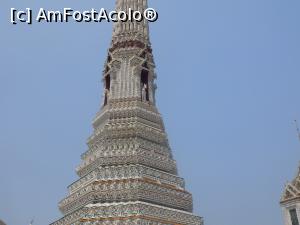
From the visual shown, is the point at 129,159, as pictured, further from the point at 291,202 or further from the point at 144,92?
the point at 291,202

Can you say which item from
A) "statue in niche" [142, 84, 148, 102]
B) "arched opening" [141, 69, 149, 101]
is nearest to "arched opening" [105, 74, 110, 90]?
"arched opening" [141, 69, 149, 101]

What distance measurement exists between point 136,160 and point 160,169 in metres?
1.98

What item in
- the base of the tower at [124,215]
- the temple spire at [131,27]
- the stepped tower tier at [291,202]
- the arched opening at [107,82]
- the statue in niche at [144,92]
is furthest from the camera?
the temple spire at [131,27]

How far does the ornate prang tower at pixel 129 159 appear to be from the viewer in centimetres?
2450

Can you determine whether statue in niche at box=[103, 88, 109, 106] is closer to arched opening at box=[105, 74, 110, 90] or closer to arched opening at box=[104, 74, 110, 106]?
arched opening at box=[104, 74, 110, 106]

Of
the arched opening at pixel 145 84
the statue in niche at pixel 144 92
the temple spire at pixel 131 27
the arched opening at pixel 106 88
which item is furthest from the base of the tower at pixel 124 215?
the temple spire at pixel 131 27

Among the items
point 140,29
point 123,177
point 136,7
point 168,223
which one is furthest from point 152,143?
point 136,7

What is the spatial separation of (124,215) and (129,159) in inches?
170

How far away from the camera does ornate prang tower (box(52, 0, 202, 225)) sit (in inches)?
965

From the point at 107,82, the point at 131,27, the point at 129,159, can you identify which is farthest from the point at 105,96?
the point at 129,159

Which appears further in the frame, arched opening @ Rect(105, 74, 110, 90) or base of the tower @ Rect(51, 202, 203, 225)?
arched opening @ Rect(105, 74, 110, 90)

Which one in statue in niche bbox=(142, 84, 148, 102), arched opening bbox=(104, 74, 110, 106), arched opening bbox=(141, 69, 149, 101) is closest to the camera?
statue in niche bbox=(142, 84, 148, 102)

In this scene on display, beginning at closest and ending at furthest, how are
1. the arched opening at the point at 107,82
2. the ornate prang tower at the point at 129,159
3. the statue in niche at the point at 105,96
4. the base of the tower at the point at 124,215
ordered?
the base of the tower at the point at 124,215
the ornate prang tower at the point at 129,159
the statue in niche at the point at 105,96
the arched opening at the point at 107,82

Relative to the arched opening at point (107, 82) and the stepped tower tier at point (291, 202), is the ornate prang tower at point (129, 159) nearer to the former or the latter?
the arched opening at point (107, 82)
